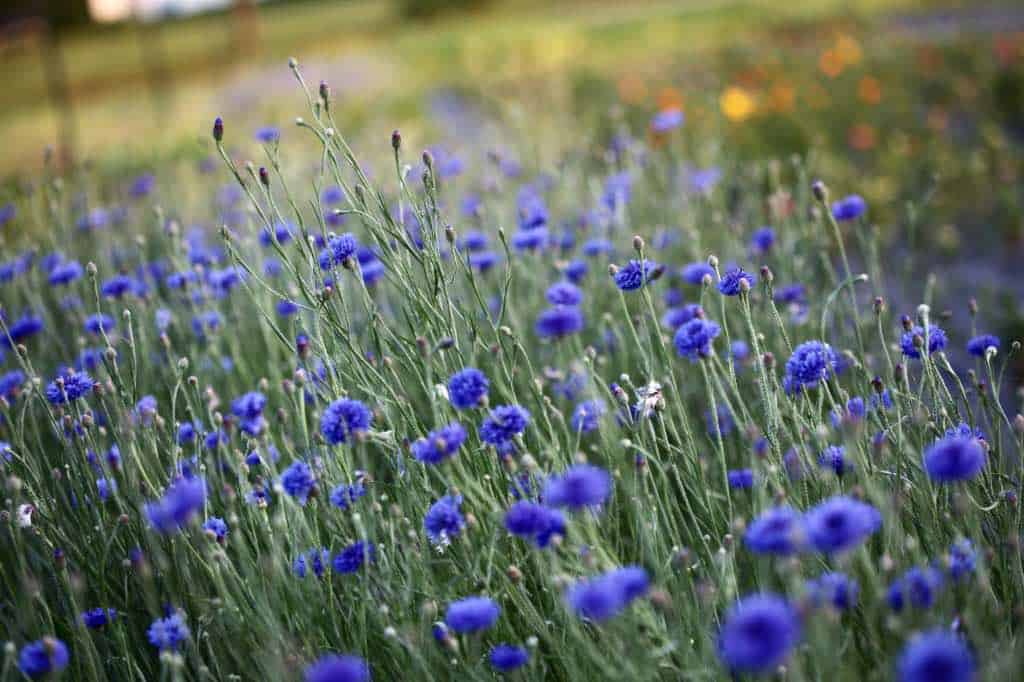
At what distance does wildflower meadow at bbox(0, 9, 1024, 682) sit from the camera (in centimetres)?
126

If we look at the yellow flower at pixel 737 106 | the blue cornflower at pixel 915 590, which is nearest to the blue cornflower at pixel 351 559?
the blue cornflower at pixel 915 590

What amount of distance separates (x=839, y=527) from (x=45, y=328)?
2277 millimetres

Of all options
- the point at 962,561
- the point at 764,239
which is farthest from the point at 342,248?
the point at 764,239

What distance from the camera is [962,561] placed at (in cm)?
131

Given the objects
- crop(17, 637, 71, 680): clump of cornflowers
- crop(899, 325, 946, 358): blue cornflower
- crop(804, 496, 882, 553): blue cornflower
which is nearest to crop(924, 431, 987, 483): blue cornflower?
crop(804, 496, 882, 553): blue cornflower

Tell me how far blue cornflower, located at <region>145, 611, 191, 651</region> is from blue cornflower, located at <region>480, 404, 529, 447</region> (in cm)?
53

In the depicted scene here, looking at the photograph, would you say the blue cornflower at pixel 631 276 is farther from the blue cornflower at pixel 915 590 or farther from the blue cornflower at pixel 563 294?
the blue cornflower at pixel 915 590

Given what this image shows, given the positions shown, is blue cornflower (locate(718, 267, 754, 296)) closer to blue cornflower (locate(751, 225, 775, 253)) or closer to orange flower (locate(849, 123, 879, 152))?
blue cornflower (locate(751, 225, 775, 253))

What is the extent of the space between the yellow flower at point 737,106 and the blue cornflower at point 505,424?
3718mm

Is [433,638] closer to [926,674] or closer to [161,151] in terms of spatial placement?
[926,674]

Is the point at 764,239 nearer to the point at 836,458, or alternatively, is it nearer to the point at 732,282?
the point at 732,282

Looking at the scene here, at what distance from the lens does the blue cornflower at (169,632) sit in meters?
1.41

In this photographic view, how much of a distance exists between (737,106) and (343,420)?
12.5 ft

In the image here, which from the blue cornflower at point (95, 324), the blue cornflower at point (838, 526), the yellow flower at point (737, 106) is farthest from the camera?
the yellow flower at point (737, 106)
